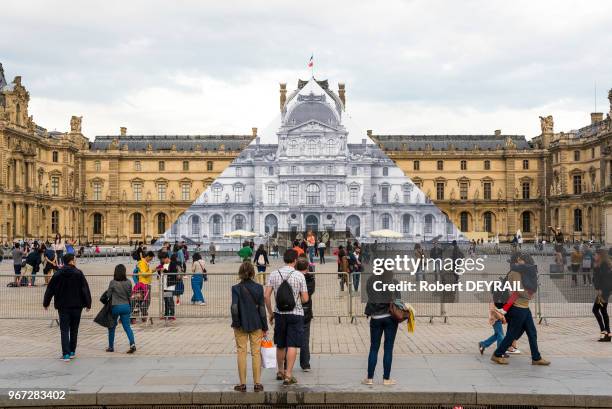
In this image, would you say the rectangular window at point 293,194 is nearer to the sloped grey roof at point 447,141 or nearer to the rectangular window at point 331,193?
the rectangular window at point 331,193

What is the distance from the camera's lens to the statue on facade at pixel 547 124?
2879 inches

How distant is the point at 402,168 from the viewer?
75.0 meters

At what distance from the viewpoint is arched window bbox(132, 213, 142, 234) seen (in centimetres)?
7425

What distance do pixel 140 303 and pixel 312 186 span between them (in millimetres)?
20782

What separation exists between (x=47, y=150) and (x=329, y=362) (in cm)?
6116

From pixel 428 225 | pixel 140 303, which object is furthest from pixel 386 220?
pixel 140 303

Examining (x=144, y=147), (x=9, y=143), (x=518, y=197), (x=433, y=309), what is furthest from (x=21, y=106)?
(x=433, y=309)

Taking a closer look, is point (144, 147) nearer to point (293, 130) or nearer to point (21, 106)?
point (21, 106)

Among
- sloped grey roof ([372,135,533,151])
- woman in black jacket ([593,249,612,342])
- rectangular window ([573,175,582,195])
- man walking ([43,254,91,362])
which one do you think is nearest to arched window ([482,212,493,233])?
sloped grey roof ([372,135,533,151])

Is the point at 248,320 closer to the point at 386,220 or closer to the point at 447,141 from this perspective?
the point at 386,220

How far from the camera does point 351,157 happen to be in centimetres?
3334

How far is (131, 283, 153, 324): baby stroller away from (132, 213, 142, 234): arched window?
61.7m

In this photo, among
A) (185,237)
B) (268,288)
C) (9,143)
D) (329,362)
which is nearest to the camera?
(268,288)

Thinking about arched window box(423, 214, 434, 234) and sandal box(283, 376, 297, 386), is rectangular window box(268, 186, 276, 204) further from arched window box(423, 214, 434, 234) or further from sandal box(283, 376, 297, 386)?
sandal box(283, 376, 297, 386)
